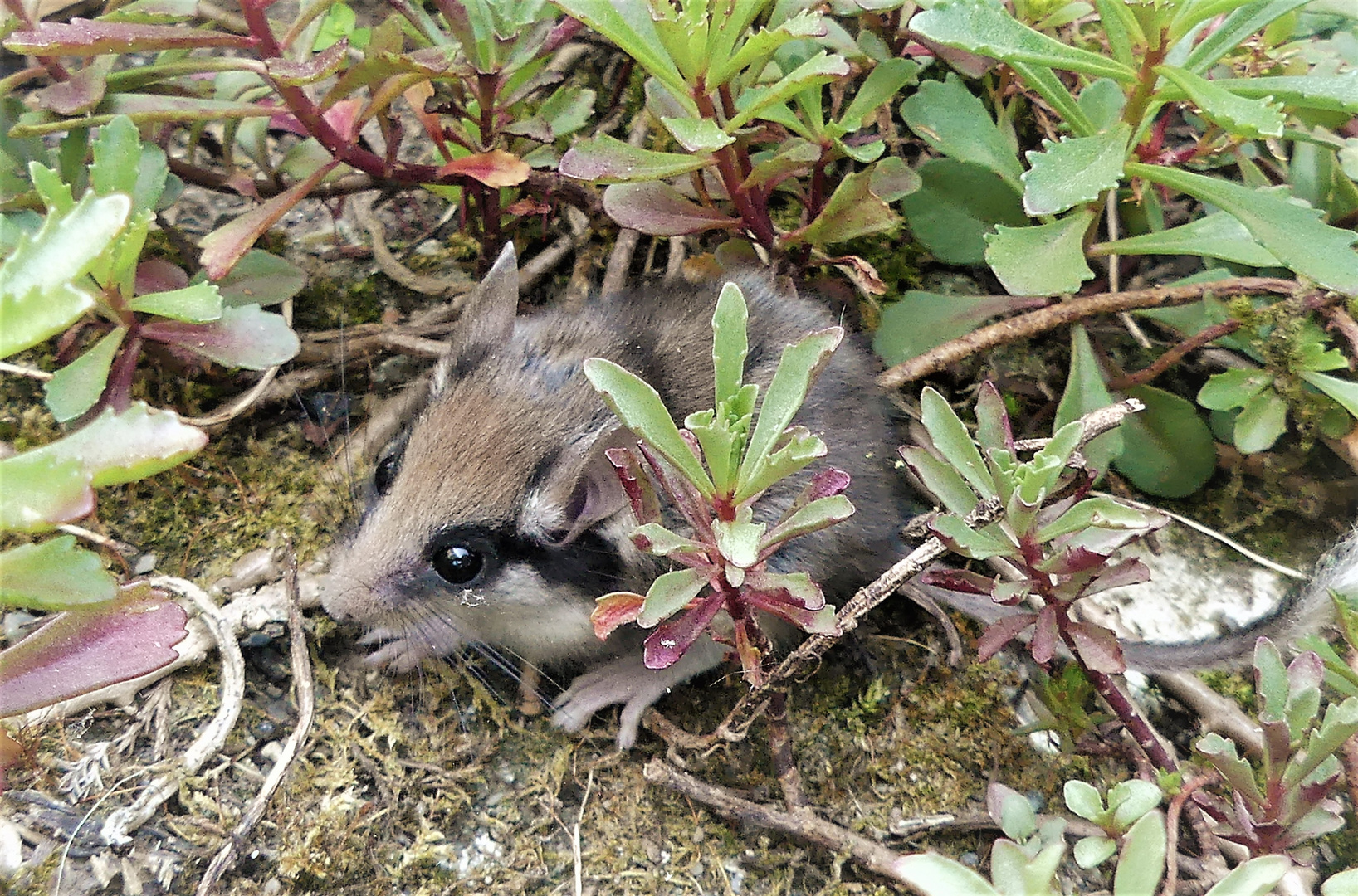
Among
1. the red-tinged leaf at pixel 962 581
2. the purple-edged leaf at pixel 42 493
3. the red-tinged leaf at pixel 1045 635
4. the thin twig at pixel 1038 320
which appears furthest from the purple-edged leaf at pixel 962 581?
the purple-edged leaf at pixel 42 493

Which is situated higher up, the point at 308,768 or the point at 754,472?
the point at 754,472

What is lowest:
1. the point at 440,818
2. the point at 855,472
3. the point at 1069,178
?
the point at 440,818

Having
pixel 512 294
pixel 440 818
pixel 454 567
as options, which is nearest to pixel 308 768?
pixel 440 818

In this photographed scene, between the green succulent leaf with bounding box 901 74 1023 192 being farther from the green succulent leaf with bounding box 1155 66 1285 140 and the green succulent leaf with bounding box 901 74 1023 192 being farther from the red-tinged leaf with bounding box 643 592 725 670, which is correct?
the red-tinged leaf with bounding box 643 592 725 670

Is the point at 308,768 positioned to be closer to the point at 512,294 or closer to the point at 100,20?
the point at 512,294

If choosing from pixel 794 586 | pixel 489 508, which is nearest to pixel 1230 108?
pixel 794 586
